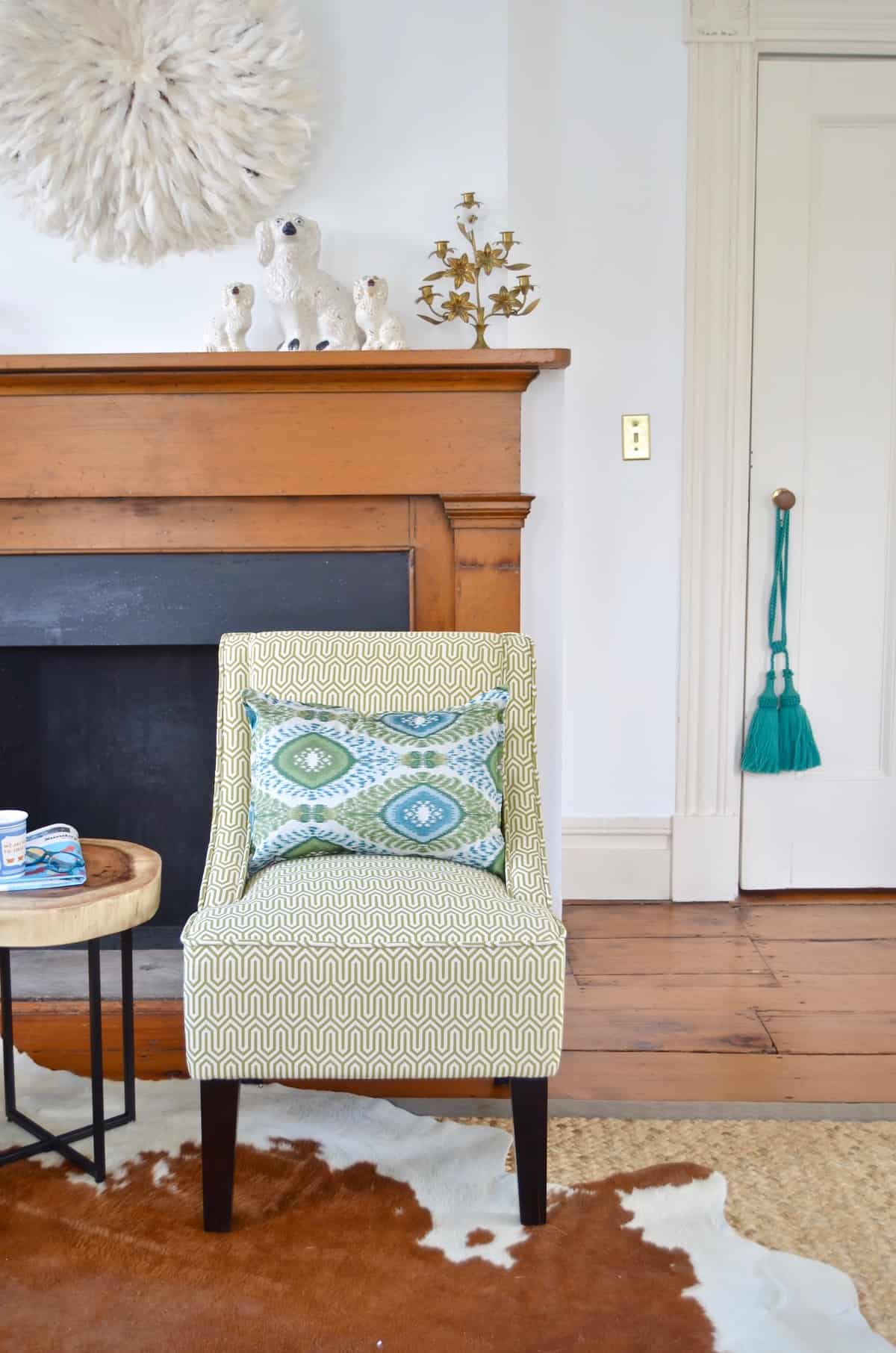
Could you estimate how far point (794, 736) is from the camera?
119 inches

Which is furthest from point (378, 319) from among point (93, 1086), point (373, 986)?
point (93, 1086)

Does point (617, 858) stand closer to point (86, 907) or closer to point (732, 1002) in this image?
point (732, 1002)

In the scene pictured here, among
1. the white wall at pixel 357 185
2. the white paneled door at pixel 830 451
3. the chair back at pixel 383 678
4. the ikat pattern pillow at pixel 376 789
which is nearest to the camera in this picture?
the ikat pattern pillow at pixel 376 789

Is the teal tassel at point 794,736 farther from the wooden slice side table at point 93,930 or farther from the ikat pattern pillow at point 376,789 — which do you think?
the wooden slice side table at point 93,930

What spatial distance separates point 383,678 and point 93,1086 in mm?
812

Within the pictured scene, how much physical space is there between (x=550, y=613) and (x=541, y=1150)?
1208 mm

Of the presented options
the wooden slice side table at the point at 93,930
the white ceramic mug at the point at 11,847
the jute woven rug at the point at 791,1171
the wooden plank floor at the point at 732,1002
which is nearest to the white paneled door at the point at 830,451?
the wooden plank floor at the point at 732,1002

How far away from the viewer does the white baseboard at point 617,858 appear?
3.08 meters

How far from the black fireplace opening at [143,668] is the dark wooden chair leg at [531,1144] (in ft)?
3.87

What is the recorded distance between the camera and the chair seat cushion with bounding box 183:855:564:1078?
1.54 m

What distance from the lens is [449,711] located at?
1.93 metres

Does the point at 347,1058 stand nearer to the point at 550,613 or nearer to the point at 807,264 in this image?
the point at 550,613

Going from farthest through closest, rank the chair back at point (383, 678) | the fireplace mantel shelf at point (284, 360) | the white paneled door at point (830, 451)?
1. the white paneled door at point (830, 451)
2. the fireplace mantel shelf at point (284, 360)
3. the chair back at point (383, 678)

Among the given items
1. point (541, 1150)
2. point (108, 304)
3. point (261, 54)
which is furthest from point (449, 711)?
point (261, 54)
